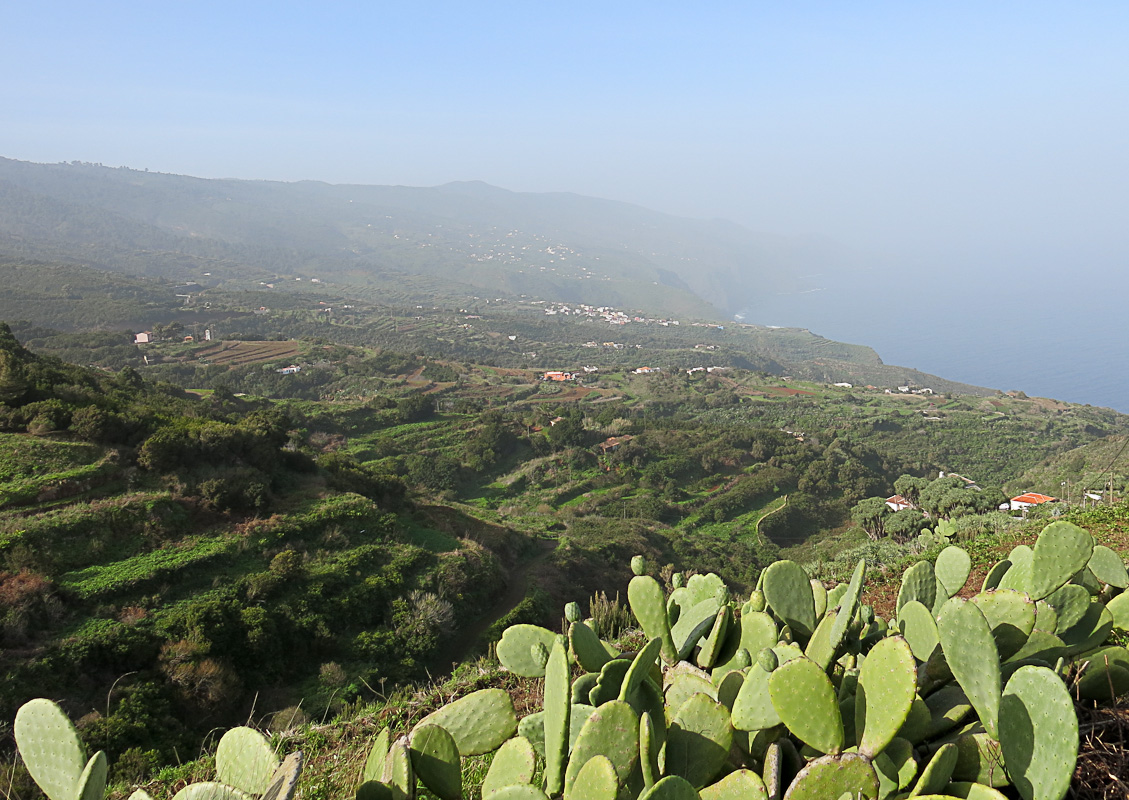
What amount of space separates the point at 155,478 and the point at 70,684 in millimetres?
5058

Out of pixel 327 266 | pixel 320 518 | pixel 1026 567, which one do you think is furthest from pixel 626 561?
pixel 327 266

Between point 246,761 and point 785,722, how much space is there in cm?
152

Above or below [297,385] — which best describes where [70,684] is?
above

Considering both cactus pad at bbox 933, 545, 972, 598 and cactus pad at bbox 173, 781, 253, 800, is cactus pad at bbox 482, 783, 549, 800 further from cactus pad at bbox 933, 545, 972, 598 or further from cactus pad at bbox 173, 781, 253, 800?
cactus pad at bbox 933, 545, 972, 598

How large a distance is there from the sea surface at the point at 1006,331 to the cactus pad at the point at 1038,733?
9584cm

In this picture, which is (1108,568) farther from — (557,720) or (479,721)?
(479,721)

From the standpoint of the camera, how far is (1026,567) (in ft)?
8.54

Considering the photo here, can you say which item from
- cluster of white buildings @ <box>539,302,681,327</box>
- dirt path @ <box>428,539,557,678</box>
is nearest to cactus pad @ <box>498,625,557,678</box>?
dirt path @ <box>428,539,557,678</box>

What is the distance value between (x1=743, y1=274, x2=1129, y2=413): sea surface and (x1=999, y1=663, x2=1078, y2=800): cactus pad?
9584 cm

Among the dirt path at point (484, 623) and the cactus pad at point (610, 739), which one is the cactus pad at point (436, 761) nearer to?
the cactus pad at point (610, 739)

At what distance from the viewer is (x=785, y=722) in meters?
1.66

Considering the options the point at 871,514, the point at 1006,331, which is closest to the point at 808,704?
the point at 871,514

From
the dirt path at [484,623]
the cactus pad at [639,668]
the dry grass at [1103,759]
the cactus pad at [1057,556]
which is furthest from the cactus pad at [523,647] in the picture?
the dirt path at [484,623]

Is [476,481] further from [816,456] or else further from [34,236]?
[34,236]
